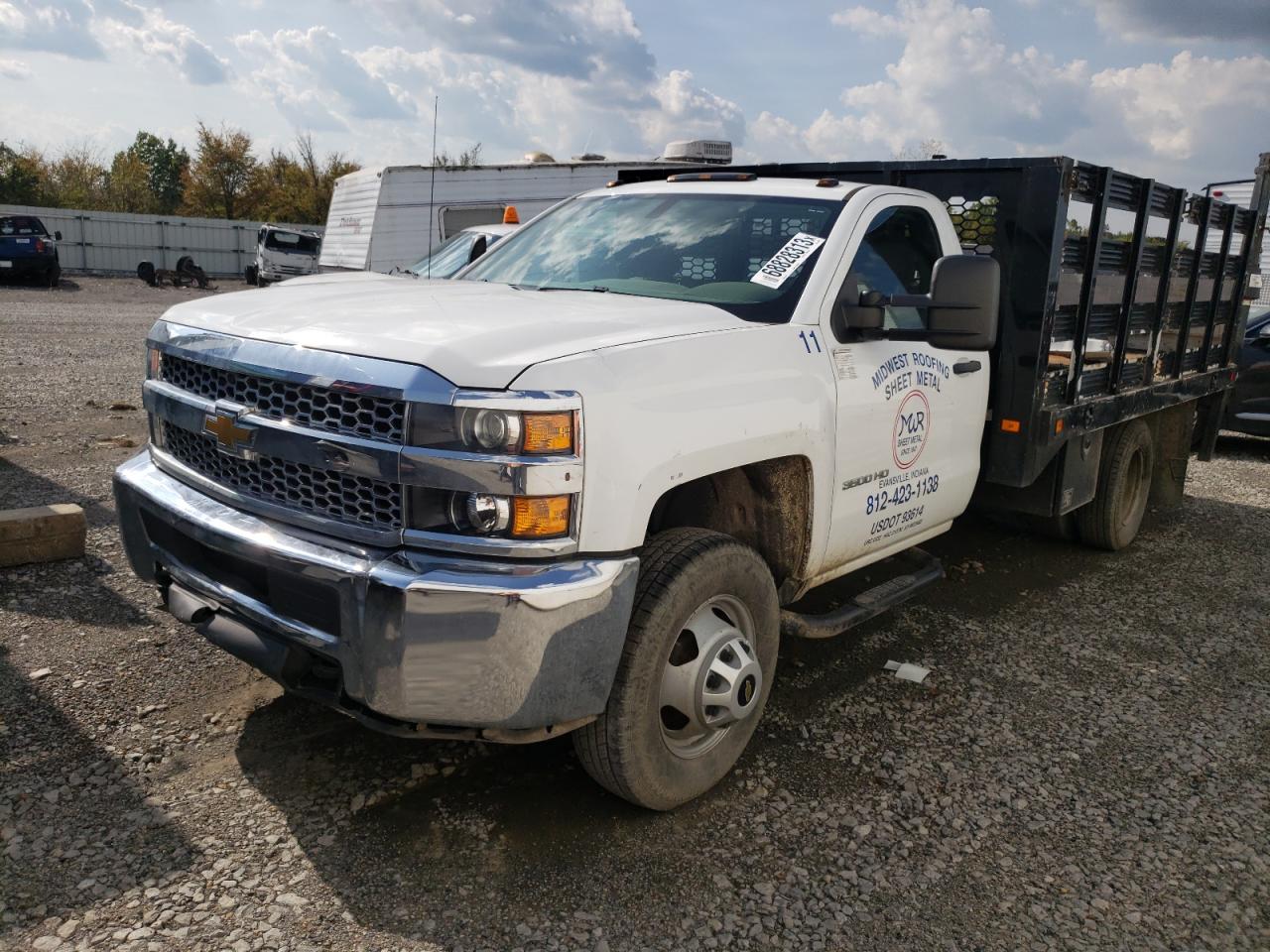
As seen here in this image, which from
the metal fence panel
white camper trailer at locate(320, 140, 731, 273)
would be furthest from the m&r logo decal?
the metal fence panel

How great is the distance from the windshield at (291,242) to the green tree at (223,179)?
29.0m

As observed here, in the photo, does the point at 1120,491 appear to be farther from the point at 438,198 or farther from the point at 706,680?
the point at 438,198

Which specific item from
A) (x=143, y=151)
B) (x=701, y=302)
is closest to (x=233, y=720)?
(x=701, y=302)

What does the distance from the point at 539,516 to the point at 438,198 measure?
14080 mm

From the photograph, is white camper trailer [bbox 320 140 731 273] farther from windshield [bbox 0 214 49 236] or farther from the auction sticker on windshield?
windshield [bbox 0 214 49 236]

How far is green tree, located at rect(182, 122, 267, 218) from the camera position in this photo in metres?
53.0

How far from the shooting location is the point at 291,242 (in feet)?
92.1

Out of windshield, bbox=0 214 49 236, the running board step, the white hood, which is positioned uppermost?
windshield, bbox=0 214 49 236

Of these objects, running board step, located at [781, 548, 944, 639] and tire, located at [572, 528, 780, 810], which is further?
running board step, located at [781, 548, 944, 639]

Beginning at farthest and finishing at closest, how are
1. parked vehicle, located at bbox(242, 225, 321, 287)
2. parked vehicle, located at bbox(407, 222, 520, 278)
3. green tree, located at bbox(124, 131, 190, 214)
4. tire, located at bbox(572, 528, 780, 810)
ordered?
green tree, located at bbox(124, 131, 190, 214) → parked vehicle, located at bbox(242, 225, 321, 287) → parked vehicle, located at bbox(407, 222, 520, 278) → tire, located at bbox(572, 528, 780, 810)

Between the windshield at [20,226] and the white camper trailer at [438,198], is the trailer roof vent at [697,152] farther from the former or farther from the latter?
the windshield at [20,226]

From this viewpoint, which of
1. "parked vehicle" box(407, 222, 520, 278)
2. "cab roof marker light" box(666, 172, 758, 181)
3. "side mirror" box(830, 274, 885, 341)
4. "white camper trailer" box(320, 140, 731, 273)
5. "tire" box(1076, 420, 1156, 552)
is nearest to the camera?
"side mirror" box(830, 274, 885, 341)

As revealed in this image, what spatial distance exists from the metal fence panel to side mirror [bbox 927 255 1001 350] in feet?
115

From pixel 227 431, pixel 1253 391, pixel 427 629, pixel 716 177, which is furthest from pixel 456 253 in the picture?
pixel 427 629
